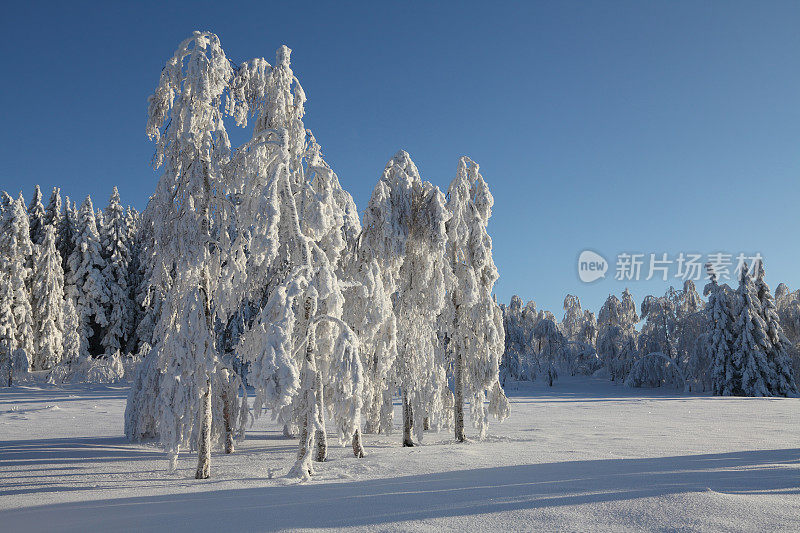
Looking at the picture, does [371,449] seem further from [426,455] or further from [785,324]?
[785,324]

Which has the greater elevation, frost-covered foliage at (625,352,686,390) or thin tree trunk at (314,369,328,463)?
thin tree trunk at (314,369,328,463)

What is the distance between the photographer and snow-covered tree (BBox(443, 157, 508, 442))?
1338 cm

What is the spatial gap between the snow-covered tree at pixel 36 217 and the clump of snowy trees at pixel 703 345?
45.1 m

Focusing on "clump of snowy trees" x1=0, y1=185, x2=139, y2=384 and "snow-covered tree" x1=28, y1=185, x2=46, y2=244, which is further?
"snow-covered tree" x1=28, y1=185, x2=46, y2=244

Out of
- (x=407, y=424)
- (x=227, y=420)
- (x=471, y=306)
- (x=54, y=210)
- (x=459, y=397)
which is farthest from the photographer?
(x=54, y=210)

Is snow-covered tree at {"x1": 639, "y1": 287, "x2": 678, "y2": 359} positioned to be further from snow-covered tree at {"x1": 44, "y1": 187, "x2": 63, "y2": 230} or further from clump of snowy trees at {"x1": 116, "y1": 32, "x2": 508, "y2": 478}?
snow-covered tree at {"x1": 44, "y1": 187, "x2": 63, "y2": 230}

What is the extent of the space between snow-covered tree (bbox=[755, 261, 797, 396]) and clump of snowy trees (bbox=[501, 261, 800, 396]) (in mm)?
58

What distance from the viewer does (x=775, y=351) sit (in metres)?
34.6

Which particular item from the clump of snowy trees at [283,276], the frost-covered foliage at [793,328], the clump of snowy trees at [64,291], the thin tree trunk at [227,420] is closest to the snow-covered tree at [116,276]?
the clump of snowy trees at [64,291]

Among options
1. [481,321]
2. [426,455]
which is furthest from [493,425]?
[426,455]

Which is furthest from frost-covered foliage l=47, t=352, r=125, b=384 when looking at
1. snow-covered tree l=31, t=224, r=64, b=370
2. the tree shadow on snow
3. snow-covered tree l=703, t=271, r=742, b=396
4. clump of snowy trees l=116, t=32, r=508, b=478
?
snow-covered tree l=703, t=271, r=742, b=396

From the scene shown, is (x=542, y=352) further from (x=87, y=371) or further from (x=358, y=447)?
(x=358, y=447)

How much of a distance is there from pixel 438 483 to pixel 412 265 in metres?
6.04

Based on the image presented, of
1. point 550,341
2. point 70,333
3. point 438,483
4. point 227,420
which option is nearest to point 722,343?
point 550,341
